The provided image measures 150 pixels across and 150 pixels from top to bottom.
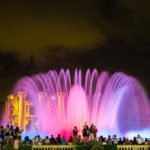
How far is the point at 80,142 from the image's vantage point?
37625 mm

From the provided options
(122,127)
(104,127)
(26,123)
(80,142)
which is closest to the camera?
(80,142)

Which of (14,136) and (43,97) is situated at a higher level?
(43,97)

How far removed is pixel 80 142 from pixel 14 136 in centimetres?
516

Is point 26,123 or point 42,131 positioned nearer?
point 42,131

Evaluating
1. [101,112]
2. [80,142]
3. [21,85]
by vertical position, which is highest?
[21,85]

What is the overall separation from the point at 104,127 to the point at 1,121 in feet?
Result: 86.9

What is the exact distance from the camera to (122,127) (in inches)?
2643

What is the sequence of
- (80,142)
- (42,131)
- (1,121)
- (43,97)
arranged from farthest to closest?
1. (1,121)
2. (43,97)
3. (42,131)
4. (80,142)

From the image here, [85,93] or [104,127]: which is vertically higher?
[85,93]

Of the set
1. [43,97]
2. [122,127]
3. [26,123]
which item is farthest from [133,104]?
[26,123]

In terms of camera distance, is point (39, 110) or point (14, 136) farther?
point (39, 110)

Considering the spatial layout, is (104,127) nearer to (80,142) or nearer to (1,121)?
(80,142)

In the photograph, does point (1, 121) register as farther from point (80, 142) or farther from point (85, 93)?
point (80, 142)

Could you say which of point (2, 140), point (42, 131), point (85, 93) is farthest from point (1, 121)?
point (2, 140)
